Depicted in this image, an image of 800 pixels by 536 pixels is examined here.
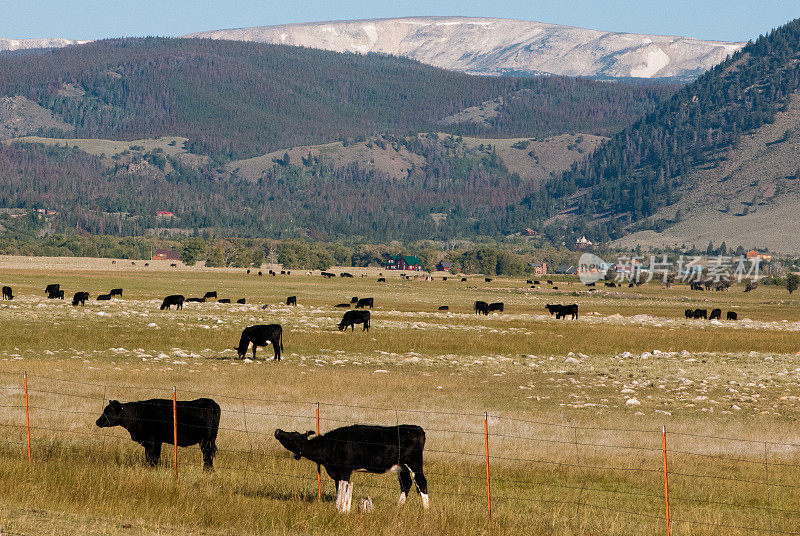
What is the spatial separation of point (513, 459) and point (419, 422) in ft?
14.6

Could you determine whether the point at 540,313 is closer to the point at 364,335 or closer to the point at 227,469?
the point at 364,335

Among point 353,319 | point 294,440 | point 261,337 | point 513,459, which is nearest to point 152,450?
point 294,440

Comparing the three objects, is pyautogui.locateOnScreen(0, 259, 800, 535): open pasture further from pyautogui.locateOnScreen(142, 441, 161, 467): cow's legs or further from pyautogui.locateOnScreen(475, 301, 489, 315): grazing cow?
pyautogui.locateOnScreen(475, 301, 489, 315): grazing cow

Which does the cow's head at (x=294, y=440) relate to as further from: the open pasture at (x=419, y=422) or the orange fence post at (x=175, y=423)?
the orange fence post at (x=175, y=423)

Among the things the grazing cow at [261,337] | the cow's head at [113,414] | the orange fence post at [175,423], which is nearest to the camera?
the orange fence post at [175,423]

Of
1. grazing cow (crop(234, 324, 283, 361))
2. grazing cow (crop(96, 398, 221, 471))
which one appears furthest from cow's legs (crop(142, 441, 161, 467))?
grazing cow (crop(234, 324, 283, 361))

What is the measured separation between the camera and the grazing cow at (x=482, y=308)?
79188mm

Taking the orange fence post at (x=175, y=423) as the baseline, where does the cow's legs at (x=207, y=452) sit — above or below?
below

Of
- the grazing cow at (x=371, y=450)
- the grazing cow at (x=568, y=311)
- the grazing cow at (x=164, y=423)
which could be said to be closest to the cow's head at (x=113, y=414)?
the grazing cow at (x=164, y=423)

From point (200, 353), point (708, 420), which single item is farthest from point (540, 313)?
point (708, 420)

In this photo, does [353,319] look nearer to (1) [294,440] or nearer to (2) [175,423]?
(2) [175,423]

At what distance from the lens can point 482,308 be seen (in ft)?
262

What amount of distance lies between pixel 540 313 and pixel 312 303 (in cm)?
1986

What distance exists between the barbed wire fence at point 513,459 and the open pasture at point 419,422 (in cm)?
8
